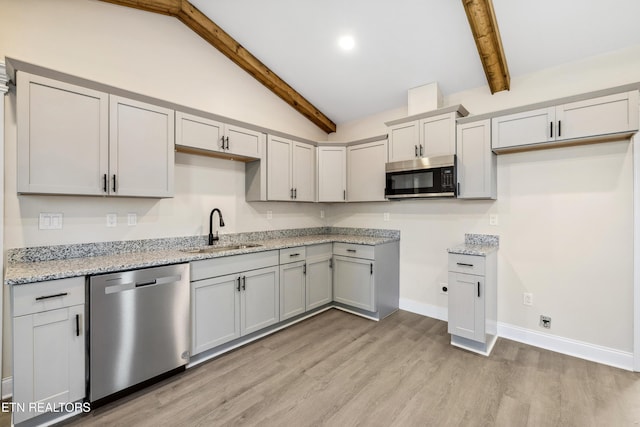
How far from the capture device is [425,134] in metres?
3.18

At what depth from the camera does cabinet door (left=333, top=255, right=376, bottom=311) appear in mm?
3406

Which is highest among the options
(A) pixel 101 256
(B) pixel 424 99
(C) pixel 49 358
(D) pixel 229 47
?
(D) pixel 229 47

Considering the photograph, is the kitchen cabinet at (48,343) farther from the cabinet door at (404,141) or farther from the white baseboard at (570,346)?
the white baseboard at (570,346)

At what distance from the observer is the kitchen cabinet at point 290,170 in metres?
3.43

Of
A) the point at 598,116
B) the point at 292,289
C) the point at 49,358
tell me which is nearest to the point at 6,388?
the point at 49,358

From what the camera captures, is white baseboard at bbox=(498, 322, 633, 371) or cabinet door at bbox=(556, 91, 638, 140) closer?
cabinet door at bbox=(556, 91, 638, 140)

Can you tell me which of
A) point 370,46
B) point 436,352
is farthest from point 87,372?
point 370,46

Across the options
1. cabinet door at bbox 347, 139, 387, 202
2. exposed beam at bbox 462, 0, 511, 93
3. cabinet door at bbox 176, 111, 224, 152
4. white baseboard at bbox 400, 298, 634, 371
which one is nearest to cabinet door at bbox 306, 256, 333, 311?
cabinet door at bbox 347, 139, 387, 202

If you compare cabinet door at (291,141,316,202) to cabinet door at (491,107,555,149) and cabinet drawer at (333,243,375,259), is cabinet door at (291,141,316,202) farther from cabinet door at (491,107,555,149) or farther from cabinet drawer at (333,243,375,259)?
cabinet door at (491,107,555,149)

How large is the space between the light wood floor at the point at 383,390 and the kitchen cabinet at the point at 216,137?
1976 millimetres

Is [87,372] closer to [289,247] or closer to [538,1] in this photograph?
[289,247]

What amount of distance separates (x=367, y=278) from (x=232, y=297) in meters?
1.58

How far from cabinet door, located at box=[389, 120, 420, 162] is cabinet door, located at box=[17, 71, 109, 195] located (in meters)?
2.81

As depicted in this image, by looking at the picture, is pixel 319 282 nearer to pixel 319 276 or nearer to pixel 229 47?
pixel 319 276
